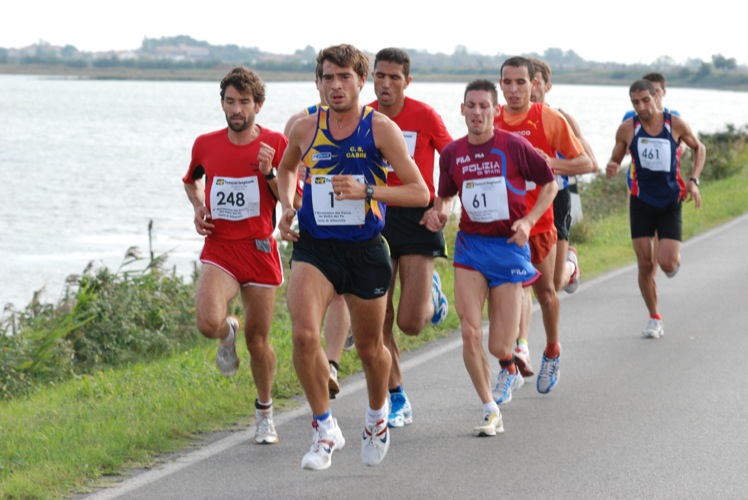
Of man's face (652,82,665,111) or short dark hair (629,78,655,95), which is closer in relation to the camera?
short dark hair (629,78,655,95)

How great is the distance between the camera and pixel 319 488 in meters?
6.51

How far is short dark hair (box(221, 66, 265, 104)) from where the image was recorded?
7504 millimetres

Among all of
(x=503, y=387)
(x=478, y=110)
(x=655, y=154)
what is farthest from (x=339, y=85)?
(x=655, y=154)

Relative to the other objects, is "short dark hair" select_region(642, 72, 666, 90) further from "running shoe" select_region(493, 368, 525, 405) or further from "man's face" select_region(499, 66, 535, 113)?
"running shoe" select_region(493, 368, 525, 405)

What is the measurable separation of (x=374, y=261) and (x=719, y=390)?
3.20 m

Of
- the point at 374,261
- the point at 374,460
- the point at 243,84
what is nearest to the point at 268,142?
the point at 243,84

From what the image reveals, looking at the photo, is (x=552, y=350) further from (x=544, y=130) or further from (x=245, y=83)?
(x=245, y=83)

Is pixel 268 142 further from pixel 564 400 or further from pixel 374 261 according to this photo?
pixel 564 400

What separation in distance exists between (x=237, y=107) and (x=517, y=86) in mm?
2024

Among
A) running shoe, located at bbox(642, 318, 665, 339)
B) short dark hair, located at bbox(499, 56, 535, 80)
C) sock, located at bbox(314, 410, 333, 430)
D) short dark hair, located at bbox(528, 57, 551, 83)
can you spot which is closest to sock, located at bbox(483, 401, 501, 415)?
sock, located at bbox(314, 410, 333, 430)

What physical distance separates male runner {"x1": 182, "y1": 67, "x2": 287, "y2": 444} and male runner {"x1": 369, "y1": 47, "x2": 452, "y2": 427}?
74 cm

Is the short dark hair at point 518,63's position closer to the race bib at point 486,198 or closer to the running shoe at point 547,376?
the race bib at point 486,198

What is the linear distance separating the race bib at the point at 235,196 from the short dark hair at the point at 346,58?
1.15m

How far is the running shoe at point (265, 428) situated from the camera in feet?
24.3
